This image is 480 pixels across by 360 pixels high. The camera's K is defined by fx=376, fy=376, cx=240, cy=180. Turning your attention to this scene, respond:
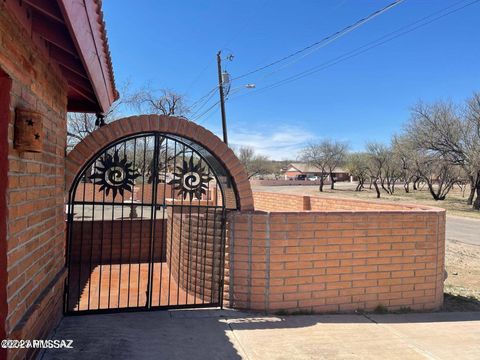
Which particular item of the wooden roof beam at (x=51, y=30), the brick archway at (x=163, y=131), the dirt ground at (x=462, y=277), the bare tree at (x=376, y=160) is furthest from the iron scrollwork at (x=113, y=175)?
the bare tree at (x=376, y=160)

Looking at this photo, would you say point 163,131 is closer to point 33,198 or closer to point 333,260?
point 33,198

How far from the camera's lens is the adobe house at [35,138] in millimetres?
2287

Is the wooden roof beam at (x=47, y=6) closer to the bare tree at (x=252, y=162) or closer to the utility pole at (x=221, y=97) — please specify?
the utility pole at (x=221, y=97)

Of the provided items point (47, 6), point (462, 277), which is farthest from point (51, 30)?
point (462, 277)

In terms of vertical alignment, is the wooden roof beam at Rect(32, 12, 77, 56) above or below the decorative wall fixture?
above

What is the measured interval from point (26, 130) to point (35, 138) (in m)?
0.10

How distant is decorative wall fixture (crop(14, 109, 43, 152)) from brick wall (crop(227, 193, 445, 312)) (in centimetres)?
251

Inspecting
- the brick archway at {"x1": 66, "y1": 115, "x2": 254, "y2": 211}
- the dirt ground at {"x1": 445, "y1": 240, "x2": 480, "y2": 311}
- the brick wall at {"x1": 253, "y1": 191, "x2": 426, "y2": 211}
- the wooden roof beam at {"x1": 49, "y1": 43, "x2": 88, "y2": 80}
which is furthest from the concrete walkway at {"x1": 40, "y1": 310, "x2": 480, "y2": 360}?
the wooden roof beam at {"x1": 49, "y1": 43, "x2": 88, "y2": 80}

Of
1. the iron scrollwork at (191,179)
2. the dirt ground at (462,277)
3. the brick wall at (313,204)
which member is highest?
the iron scrollwork at (191,179)

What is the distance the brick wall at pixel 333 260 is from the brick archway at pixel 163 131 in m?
0.49

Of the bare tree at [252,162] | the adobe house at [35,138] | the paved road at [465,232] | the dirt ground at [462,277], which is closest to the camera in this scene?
the adobe house at [35,138]

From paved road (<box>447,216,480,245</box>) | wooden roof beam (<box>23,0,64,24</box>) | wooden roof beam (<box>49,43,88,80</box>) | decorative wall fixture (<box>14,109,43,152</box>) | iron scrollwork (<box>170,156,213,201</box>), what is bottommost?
paved road (<box>447,216,480,245</box>)

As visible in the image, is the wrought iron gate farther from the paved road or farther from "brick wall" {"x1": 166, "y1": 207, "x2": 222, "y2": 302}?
the paved road

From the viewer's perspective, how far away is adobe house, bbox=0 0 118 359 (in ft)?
7.50
